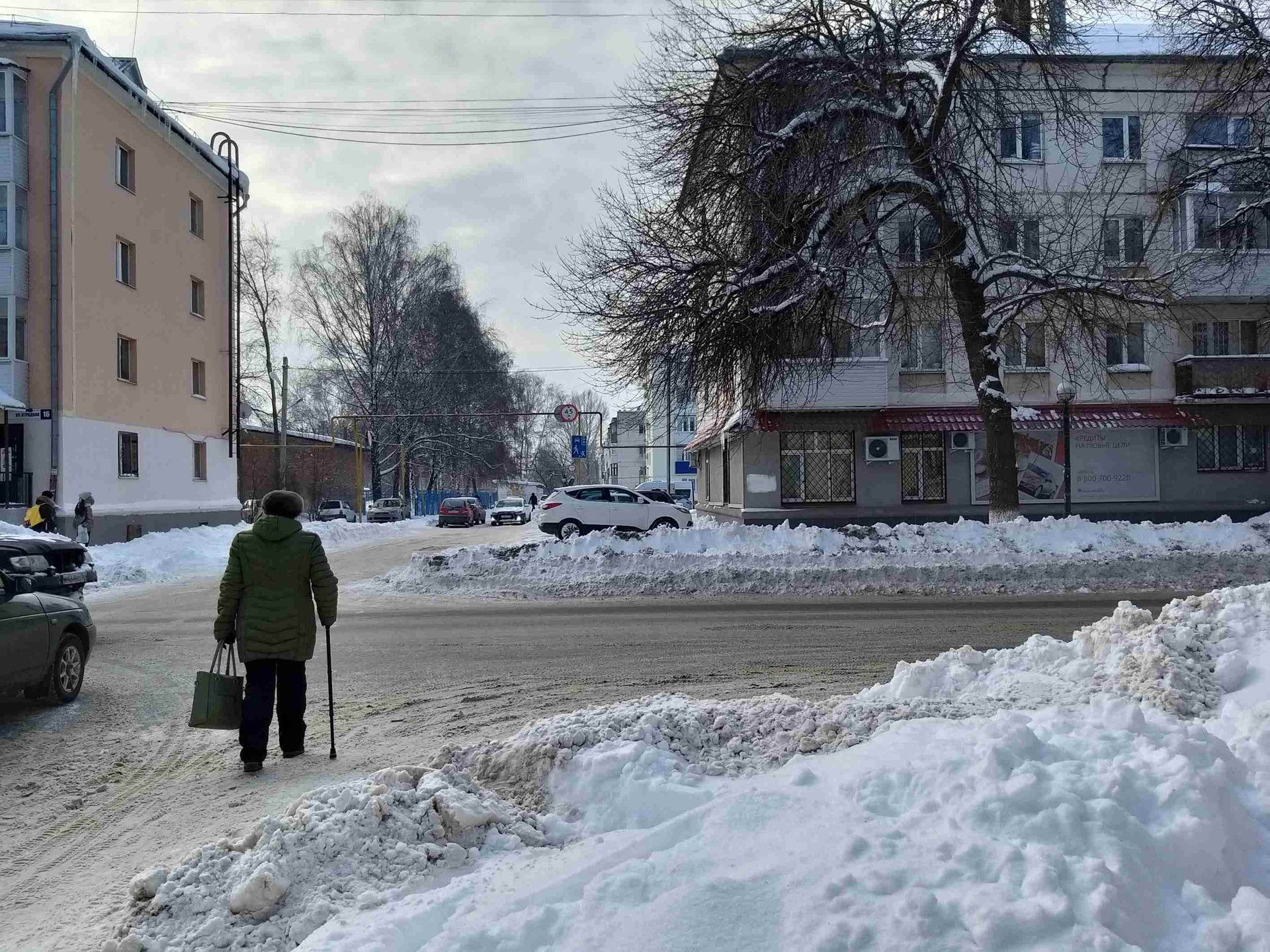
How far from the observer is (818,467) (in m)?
26.8

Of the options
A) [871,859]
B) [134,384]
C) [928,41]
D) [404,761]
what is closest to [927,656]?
[404,761]

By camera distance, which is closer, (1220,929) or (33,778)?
(1220,929)

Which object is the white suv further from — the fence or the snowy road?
the fence

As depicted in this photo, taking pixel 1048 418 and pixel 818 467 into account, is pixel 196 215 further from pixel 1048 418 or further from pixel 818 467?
pixel 1048 418

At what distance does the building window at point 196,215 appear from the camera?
100 ft

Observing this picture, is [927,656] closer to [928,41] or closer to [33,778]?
[33,778]

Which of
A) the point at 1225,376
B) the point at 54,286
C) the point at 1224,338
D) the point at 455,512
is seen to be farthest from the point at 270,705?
the point at 455,512

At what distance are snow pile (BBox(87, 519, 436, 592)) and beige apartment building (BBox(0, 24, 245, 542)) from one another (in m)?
1.64

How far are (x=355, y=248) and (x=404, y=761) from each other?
145ft

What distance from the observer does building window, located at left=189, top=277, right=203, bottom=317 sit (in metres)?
30.5

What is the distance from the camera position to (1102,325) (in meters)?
17.3

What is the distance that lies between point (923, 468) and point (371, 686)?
2153 centimetres

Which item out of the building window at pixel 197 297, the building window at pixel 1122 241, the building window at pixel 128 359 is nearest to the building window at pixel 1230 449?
the building window at pixel 1122 241

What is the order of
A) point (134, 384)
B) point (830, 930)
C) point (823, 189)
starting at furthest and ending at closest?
point (134, 384), point (823, 189), point (830, 930)
